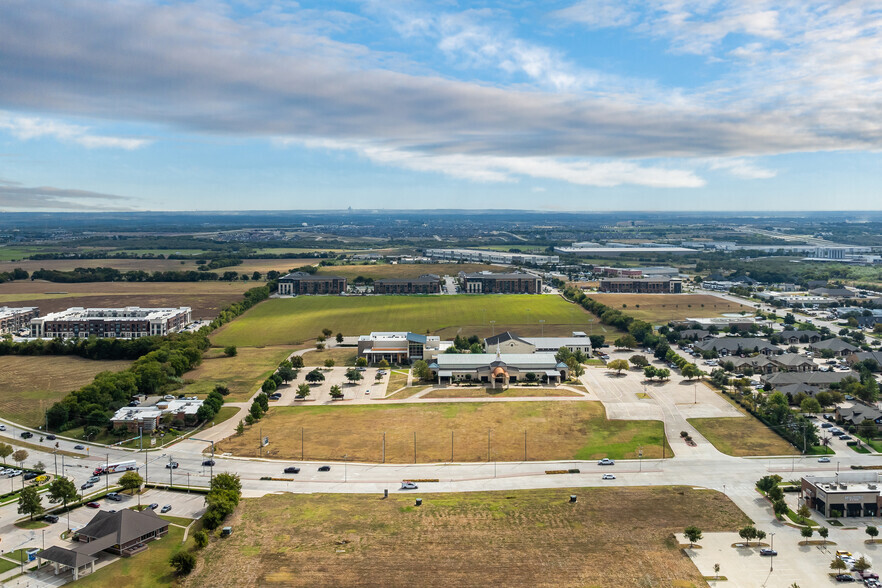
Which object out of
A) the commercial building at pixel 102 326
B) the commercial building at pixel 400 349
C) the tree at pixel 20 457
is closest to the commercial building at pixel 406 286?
the commercial building at pixel 102 326

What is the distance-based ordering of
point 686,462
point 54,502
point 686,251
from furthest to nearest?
1. point 686,251
2. point 686,462
3. point 54,502

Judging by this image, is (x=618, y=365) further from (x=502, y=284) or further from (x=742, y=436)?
(x=502, y=284)

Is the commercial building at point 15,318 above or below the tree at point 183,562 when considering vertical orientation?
above

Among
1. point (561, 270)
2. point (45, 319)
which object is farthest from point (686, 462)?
point (561, 270)

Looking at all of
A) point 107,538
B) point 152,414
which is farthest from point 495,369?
point 107,538

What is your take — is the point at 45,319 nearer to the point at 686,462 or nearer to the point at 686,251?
the point at 686,462

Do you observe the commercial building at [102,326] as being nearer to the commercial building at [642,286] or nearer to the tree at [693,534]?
the tree at [693,534]
